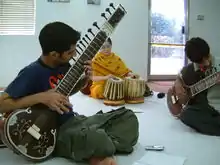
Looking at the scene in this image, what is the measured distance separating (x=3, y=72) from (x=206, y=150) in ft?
13.2

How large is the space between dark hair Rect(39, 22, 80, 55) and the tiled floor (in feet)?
2.14

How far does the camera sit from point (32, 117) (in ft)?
5.00

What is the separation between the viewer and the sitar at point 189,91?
2.25 m

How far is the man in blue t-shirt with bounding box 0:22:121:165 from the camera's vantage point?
5.02 feet

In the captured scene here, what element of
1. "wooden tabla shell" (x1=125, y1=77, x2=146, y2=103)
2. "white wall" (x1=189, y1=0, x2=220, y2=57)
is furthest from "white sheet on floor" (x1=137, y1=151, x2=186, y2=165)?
"white wall" (x1=189, y1=0, x2=220, y2=57)

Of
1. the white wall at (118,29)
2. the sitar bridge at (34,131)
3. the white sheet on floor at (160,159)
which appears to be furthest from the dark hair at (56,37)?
the white wall at (118,29)

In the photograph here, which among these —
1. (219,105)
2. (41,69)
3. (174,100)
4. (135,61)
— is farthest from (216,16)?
(41,69)

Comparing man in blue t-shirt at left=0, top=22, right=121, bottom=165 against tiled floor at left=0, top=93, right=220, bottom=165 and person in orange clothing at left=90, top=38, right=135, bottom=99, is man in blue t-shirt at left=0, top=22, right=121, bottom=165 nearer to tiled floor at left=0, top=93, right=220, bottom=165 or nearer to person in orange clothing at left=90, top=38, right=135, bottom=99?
tiled floor at left=0, top=93, right=220, bottom=165

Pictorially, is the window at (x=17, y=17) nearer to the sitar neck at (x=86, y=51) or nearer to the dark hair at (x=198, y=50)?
the dark hair at (x=198, y=50)

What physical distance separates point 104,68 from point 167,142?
1737mm

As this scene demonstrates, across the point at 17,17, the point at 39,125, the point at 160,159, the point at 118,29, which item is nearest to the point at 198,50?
the point at 160,159

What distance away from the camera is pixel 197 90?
233 centimetres

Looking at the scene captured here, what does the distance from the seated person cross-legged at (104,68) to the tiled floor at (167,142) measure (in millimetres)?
535

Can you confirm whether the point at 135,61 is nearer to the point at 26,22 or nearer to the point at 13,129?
the point at 26,22
